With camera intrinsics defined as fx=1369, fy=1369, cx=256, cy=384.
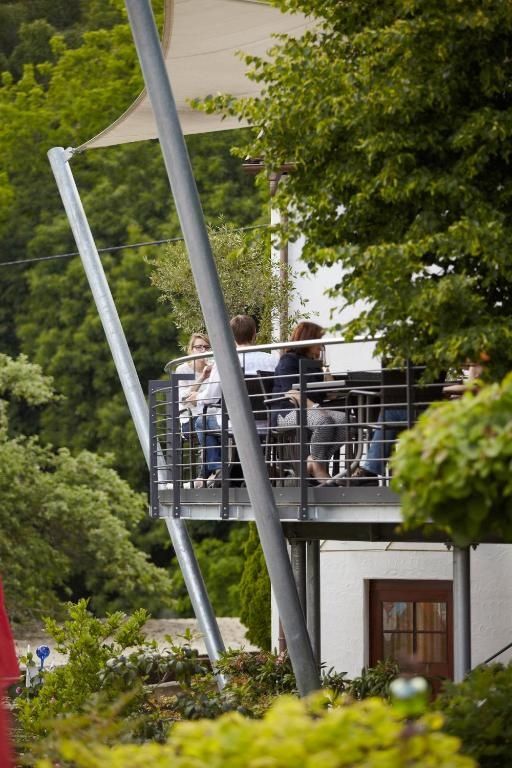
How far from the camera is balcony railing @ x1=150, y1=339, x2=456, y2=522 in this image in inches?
393

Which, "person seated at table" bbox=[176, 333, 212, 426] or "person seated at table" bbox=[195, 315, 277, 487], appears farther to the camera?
"person seated at table" bbox=[176, 333, 212, 426]

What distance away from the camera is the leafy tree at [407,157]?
8.45 meters

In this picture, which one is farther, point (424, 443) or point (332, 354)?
point (332, 354)

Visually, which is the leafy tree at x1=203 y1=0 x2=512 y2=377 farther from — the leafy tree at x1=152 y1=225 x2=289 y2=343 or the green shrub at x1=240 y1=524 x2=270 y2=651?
the green shrub at x1=240 y1=524 x2=270 y2=651

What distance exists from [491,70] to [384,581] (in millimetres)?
8275

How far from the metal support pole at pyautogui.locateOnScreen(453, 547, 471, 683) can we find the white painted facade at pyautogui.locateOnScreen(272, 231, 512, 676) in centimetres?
482

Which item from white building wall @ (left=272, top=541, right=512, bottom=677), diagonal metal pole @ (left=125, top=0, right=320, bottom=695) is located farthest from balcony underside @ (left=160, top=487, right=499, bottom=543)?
white building wall @ (left=272, top=541, right=512, bottom=677)

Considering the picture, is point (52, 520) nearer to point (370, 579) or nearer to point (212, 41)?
point (370, 579)

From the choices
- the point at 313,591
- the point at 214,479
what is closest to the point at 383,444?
the point at 214,479

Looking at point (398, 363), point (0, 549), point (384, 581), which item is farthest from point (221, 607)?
point (398, 363)

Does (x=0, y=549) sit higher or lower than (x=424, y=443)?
lower

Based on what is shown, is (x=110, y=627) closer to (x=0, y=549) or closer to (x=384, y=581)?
(x=384, y=581)

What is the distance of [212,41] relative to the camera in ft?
45.9

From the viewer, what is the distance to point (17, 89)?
137 ft
